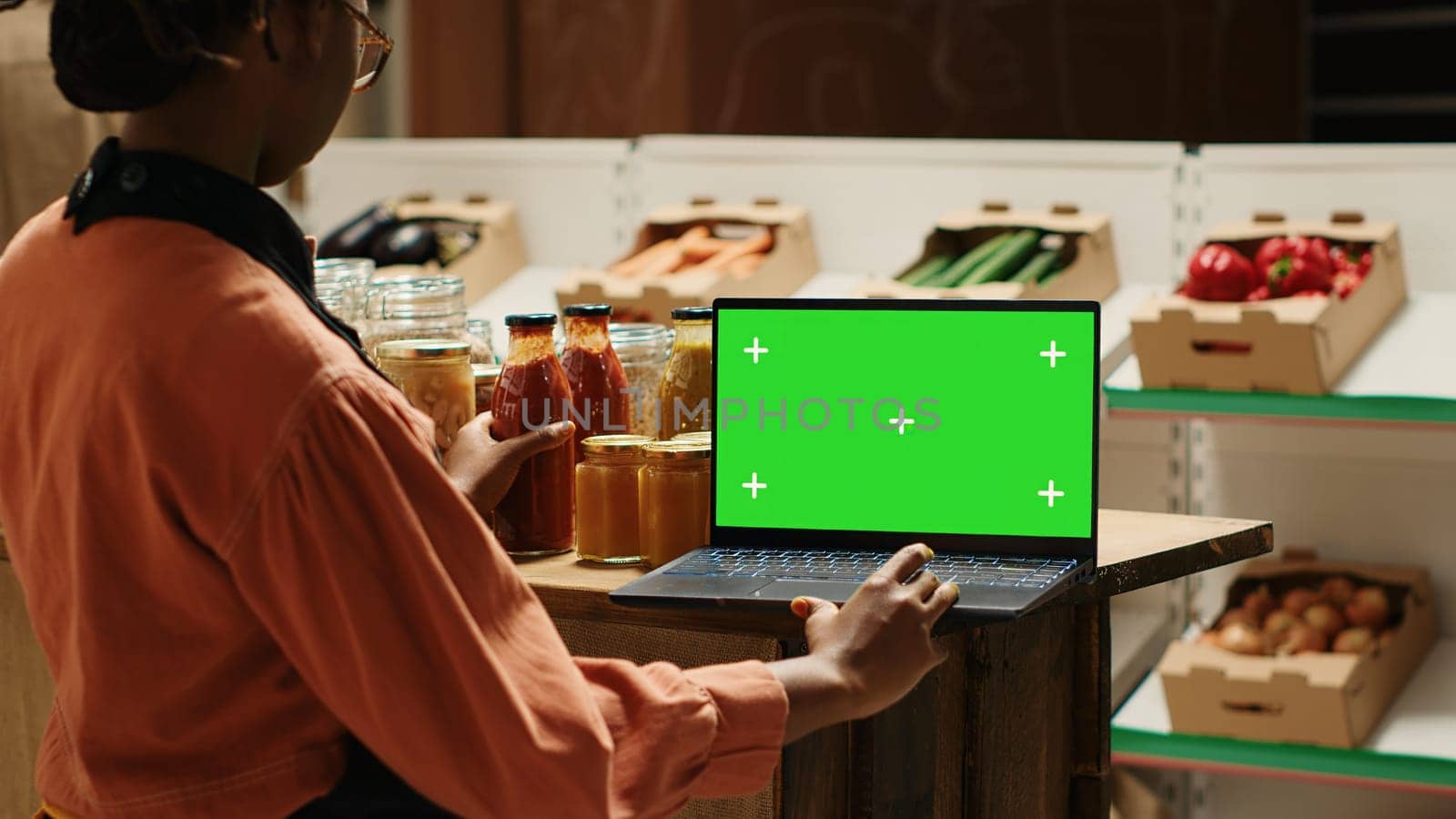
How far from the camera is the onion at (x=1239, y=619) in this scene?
9.66ft

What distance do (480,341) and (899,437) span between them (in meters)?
0.63

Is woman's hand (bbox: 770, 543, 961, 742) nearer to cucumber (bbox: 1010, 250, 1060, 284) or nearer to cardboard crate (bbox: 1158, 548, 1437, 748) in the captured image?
cardboard crate (bbox: 1158, 548, 1437, 748)

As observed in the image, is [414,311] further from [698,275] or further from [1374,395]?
[1374,395]

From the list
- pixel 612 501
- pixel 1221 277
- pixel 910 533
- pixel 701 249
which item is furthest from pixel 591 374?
pixel 701 249

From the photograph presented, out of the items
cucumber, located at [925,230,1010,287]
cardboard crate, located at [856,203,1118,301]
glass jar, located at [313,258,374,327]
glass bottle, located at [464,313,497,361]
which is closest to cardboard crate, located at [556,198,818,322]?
cardboard crate, located at [856,203,1118,301]

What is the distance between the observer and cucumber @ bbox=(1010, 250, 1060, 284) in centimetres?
312

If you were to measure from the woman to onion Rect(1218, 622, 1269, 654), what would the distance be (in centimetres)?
185

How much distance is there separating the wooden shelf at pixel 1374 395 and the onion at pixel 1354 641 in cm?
34

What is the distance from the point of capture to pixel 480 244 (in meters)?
3.72

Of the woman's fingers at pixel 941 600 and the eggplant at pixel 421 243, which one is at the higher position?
the eggplant at pixel 421 243

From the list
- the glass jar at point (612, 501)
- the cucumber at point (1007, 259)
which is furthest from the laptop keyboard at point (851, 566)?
the cucumber at point (1007, 259)

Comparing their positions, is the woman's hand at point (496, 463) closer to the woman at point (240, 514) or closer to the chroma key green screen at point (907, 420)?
the chroma key green screen at point (907, 420)

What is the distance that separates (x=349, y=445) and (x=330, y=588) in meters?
0.09

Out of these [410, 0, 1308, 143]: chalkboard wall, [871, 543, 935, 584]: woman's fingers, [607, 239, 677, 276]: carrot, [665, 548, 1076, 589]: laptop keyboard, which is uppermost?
[410, 0, 1308, 143]: chalkboard wall
